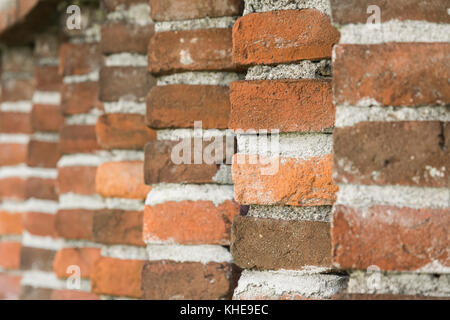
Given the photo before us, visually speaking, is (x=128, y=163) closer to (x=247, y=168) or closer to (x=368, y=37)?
(x=247, y=168)

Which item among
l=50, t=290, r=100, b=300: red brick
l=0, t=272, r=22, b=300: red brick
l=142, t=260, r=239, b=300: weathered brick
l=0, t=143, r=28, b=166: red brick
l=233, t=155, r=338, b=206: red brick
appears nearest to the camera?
l=233, t=155, r=338, b=206: red brick

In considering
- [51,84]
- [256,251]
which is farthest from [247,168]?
[51,84]

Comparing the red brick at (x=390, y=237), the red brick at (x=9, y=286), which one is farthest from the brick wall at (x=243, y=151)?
the red brick at (x=9, y=286)

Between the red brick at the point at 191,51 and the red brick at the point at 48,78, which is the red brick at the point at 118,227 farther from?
the red brick at the point at 48,78

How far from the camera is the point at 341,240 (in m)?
0.64

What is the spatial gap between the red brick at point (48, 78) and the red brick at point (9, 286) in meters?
0.71

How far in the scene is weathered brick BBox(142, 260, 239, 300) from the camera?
932 millimetres

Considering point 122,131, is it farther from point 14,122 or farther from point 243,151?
point 14,122

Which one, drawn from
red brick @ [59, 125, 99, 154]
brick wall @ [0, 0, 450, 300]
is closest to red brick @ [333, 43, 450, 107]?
brick wall @ [0, 0, 450, 300]

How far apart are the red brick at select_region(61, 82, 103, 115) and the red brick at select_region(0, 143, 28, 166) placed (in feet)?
1.70

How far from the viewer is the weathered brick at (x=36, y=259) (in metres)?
1.67

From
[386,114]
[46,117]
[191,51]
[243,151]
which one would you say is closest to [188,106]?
[191,51]

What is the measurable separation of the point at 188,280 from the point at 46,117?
1.03 m

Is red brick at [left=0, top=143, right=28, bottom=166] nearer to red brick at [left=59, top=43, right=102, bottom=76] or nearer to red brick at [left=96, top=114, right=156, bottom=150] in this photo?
red brick at [left=59, top=43, right=102, bottom=76]
